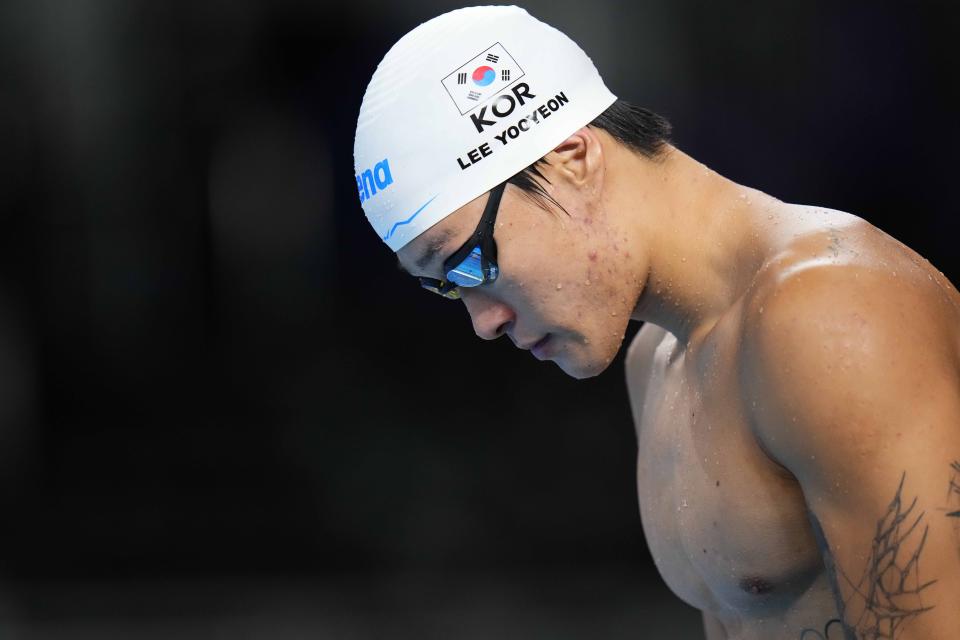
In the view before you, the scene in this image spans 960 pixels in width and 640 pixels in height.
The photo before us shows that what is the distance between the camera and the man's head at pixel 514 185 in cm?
→ 197

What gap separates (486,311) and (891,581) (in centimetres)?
83

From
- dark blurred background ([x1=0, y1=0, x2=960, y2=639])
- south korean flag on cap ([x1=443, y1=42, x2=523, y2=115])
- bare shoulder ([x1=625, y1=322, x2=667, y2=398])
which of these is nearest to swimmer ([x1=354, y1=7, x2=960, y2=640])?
south korean flag on cap ([x1=443, y1=42, x2=523, y2=115])

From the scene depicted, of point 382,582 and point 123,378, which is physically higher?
point 123,378

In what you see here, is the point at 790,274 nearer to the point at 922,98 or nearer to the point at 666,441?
A: the point at 666,441

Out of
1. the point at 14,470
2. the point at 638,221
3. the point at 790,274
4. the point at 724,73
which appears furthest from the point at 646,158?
the point at 14,470

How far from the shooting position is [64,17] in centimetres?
473

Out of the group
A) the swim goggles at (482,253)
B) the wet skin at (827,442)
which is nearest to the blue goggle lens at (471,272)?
the swim goggles at (482,253)

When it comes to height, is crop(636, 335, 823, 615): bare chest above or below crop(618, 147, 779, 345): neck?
below

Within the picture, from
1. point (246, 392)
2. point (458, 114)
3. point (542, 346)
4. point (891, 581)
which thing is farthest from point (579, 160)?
point (246, 392)

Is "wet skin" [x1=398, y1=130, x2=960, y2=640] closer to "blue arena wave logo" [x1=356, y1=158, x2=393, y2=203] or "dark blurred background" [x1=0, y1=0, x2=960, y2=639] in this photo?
"blue arena wave logo" [x1=356, y1=158, x2=393, y2=203]

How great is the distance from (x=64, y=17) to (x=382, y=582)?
270cm

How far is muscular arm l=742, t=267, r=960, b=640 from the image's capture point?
59.1 inches

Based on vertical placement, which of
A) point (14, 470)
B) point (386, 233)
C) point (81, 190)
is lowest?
point (14, 470)

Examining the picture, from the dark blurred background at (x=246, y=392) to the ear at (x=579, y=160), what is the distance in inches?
107
